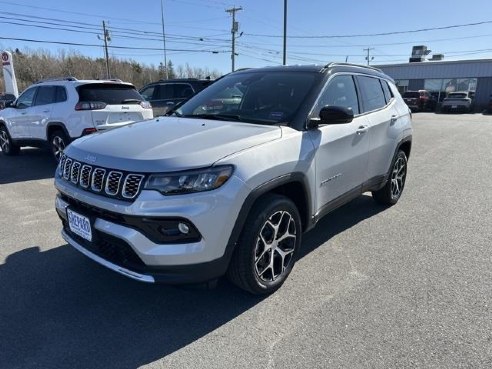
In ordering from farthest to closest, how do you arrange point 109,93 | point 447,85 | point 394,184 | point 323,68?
point 447,85
point 109,93
point 394,184
point 323,68

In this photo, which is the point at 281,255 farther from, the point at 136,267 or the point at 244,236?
the point at 136,267

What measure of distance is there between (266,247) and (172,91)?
31.4ft

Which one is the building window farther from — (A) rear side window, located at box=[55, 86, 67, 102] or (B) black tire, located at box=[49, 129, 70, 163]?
(B) black tire, located at box=[49, 129, 70, 163]

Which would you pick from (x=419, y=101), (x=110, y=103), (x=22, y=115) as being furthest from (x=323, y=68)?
(x=419, y=101)

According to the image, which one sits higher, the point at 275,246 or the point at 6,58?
the point at 6,58

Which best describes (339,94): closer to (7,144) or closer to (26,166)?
(26,166)

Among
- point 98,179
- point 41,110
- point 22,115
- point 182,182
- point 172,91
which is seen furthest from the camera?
point 172,91

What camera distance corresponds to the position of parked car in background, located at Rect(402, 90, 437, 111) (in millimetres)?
30562

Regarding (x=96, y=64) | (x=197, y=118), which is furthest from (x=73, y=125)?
(x=96, y=64)

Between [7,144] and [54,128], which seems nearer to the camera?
[54,128]

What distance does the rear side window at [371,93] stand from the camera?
14.8ft

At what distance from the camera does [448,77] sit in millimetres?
37250

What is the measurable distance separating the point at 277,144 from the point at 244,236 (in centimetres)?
75

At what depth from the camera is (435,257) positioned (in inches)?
154
